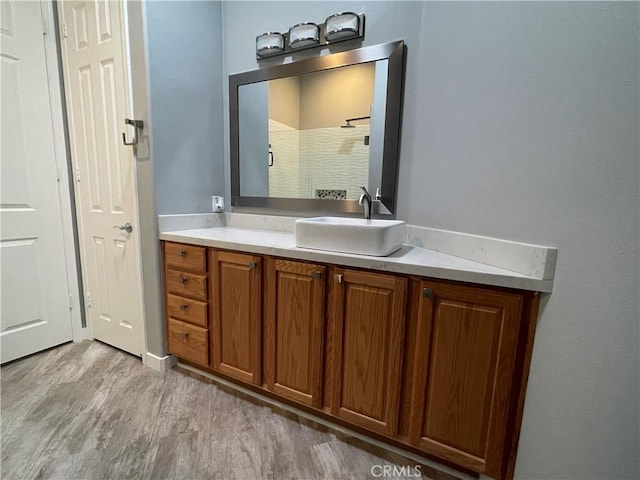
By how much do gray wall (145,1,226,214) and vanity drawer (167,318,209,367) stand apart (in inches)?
27.8

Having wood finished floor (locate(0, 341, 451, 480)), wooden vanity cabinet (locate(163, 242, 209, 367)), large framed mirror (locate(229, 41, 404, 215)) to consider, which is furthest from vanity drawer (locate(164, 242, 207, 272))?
wood finished floor (locate(0, 341, 451, 480))

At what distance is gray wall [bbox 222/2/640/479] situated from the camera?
813 mm

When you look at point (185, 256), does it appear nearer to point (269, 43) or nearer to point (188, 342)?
point (188, 342)

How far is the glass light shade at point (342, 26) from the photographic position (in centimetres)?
157

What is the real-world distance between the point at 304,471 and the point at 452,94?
5.51ft

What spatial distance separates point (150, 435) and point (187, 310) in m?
0.62

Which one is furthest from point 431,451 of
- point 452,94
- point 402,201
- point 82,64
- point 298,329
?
point 82,64

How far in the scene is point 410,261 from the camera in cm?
115

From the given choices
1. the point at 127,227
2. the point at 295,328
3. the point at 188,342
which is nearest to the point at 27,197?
the point at 127,227

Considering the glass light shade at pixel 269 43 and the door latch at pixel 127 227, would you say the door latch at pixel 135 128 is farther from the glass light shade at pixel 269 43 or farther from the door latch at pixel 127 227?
the glass light shade at pixel 269 43

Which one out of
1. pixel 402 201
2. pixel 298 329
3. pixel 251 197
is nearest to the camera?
pixel 298 329

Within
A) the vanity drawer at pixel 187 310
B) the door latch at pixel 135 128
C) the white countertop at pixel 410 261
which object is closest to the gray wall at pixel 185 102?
the door latch at pixel 135 128

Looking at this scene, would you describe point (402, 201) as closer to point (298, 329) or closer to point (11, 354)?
point (298, 329)

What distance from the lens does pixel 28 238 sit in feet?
6.33
